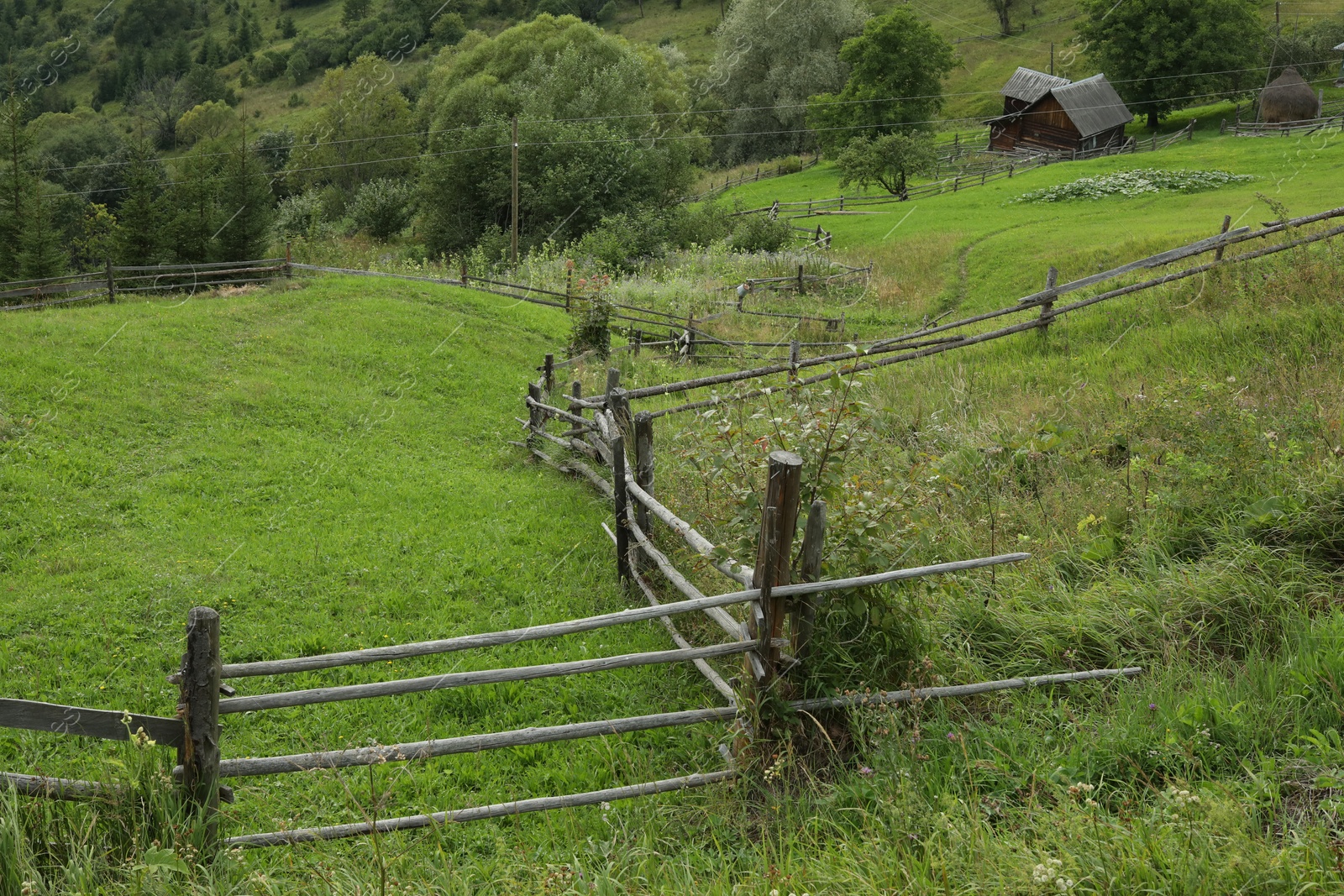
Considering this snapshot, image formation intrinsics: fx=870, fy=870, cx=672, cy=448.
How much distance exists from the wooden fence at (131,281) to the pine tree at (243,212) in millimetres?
1412

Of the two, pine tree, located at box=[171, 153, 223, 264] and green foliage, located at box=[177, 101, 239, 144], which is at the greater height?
green foliage, located at box=[177, 101, 239, 144]

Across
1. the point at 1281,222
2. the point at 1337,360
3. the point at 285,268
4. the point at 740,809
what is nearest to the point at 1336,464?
the point at 1337,360

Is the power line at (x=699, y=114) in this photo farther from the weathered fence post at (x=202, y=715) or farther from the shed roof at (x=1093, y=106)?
the weathered fence post at (x=202, y=715)

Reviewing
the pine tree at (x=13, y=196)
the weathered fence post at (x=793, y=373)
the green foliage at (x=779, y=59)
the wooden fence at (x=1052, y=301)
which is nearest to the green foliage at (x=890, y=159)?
the green foliage at (x=779, y=59)

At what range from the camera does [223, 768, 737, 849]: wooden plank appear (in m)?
3.62

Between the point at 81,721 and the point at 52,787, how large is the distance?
11.5 inches

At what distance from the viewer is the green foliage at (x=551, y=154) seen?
3459 centimetres

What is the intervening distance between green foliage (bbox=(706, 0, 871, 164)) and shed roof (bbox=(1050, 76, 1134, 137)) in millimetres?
14289

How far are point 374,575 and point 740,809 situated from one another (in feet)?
17.4

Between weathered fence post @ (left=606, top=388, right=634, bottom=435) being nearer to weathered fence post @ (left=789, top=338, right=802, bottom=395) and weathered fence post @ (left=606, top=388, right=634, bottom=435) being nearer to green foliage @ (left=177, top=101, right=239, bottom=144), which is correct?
weathered fence post @ (left=789, top=338, right=802, bottom=395)

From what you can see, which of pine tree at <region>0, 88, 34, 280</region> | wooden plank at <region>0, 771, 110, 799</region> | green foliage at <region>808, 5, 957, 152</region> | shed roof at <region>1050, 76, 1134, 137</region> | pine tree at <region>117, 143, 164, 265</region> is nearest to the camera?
wooden plank at <region>0, 771, 110, 799</region>

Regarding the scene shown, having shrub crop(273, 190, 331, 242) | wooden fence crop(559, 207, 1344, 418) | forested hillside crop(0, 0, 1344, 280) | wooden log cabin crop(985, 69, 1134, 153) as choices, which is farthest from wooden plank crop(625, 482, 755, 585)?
wooden log cabin crop(985, 69, 1134, 153)

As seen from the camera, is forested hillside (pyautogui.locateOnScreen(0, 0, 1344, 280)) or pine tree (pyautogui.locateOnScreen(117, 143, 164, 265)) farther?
forested hillside (pyautogui.locateOnScreen(0, 0, 1344, 280))

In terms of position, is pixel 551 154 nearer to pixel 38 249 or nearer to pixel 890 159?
pixel 890 159
